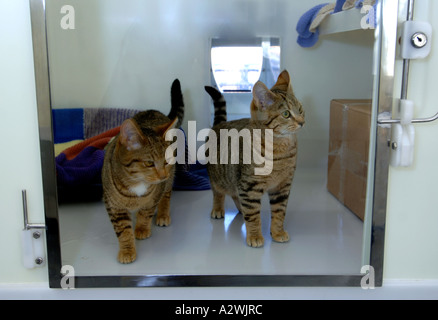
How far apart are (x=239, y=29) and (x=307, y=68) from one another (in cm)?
25

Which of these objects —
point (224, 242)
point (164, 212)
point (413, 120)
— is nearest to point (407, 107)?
point (413, 120)

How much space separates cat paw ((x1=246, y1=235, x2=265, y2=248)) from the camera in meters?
1.23

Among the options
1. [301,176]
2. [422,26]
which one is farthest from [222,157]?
[422,26]

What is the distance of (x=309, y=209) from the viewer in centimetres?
137

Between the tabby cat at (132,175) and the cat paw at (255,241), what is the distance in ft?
0.96

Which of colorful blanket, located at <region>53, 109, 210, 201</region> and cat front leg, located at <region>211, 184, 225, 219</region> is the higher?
colorful blanket, located at <region>53, 109, 210, 201</region>

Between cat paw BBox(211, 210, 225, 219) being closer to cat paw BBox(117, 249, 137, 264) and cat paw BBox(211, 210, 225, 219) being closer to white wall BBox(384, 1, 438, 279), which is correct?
cat paw BBox(117, 249, 137, 264)

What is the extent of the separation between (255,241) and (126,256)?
37 centimetres

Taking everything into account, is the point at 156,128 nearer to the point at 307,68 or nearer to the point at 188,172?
the point at 188,172

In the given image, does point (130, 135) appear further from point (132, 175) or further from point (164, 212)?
point (164, 212)

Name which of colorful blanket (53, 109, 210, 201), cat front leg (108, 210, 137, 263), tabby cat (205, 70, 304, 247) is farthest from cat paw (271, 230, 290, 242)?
cat front leg (108, 210, 137, 263)

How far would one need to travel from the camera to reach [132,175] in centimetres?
113

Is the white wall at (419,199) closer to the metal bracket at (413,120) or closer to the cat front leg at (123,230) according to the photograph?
the metal bracket at (413,120)

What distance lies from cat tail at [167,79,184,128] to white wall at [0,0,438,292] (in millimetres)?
475
